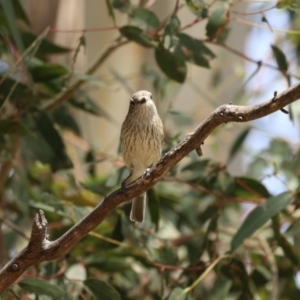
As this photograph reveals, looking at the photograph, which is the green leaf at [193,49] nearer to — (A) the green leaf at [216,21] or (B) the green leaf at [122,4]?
(A) the green leaf at [216,21]

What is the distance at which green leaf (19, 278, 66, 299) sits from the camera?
1034mm

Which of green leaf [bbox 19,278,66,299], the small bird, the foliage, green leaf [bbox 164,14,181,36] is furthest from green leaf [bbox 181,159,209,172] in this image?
green leaf [bbox 19,278,66,299]

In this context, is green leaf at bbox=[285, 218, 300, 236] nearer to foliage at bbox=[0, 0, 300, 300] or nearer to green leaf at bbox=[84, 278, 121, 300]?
foliage at bbox=[0, 0, 300, 300]

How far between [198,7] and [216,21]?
0.08 meters

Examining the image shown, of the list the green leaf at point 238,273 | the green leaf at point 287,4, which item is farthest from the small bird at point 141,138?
the green leaf at point 287,4

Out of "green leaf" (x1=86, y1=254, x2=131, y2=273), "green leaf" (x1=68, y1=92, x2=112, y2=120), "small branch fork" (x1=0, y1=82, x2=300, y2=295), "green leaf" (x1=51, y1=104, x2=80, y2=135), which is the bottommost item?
"green leaf" (x1=86, y1=254, x2=131, y2=273)

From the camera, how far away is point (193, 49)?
3.96 feet

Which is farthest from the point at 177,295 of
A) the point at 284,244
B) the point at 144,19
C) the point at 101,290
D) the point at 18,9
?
the point at 18,9

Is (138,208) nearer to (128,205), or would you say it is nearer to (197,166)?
(128,205)

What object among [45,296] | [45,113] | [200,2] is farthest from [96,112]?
[45,296]

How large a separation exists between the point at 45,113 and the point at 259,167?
0.69 meters

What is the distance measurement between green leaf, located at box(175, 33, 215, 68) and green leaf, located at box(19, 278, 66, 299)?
522mm

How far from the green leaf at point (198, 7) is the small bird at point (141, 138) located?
0.19 meters

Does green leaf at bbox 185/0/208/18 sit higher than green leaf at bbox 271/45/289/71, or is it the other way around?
green leaf at bbox 185/0/208/18
